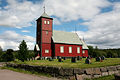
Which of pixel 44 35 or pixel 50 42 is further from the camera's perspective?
pixel 50 42

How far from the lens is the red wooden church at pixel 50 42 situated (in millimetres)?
Answer: 36344

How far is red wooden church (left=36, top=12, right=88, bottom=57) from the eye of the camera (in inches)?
1431

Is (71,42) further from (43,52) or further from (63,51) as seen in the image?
(43,52)

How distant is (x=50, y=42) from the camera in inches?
1471

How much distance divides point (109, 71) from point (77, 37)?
3420cm

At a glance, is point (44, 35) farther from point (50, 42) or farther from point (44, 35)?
point (50, 42)

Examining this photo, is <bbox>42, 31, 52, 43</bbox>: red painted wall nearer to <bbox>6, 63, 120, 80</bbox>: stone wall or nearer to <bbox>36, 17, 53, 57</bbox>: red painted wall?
<bbox>36, 17, 53, 57</bbox>: red painted wall

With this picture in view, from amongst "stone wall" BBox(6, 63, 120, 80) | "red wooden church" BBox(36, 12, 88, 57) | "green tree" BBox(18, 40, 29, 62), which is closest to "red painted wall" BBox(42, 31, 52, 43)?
"red wooden church" BBox(36, 12, 88, 57)

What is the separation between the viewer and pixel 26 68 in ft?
44.9

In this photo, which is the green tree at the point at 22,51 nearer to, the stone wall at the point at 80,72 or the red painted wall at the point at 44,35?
the red painted wall at the point at 44,35

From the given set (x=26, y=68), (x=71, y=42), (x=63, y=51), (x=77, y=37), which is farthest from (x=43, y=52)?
(x=26, y=68)

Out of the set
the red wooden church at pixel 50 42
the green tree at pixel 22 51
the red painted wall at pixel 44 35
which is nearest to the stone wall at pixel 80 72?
the green tree at pixel 22 51

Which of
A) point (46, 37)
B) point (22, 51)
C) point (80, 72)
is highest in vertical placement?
point (46, 37)

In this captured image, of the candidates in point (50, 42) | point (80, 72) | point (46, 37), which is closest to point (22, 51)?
point (46, 37)
